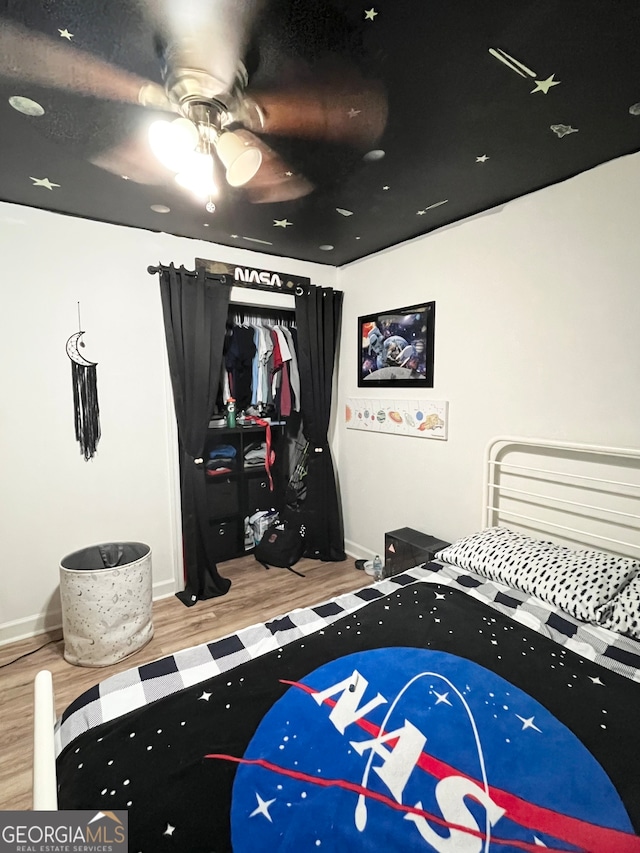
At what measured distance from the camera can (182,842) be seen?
827 mm

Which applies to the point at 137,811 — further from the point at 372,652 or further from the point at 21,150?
the point at 21,150

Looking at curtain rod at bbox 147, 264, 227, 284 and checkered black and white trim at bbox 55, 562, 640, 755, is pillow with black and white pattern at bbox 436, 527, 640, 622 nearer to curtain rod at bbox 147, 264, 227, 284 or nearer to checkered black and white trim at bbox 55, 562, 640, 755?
checkered black and white trim at bbox 55, 562, 640, 755

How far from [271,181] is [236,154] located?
1.50ft

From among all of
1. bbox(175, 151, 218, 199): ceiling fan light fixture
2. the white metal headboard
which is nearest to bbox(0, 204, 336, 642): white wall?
bbox(175, 151, 218, 199): ceiling fan light fixture

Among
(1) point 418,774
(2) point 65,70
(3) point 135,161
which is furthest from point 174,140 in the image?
(1) point 418,774

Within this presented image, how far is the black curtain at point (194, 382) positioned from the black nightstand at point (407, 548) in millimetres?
1167

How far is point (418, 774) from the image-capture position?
0.97m

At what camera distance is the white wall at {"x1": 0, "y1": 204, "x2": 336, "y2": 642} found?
236cm

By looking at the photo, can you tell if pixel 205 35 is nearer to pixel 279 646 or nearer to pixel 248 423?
pixel 279 646

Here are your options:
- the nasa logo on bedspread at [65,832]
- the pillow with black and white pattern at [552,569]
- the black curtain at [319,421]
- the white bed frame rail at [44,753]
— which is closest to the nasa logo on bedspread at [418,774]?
the nasa logo on bedspread at [65,832]

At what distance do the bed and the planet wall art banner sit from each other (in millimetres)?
Answer: 1118

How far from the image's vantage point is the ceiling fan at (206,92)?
3.75ft

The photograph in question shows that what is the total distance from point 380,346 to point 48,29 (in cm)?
239

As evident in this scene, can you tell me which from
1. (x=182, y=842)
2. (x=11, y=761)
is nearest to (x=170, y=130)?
(x=182, y=842)
